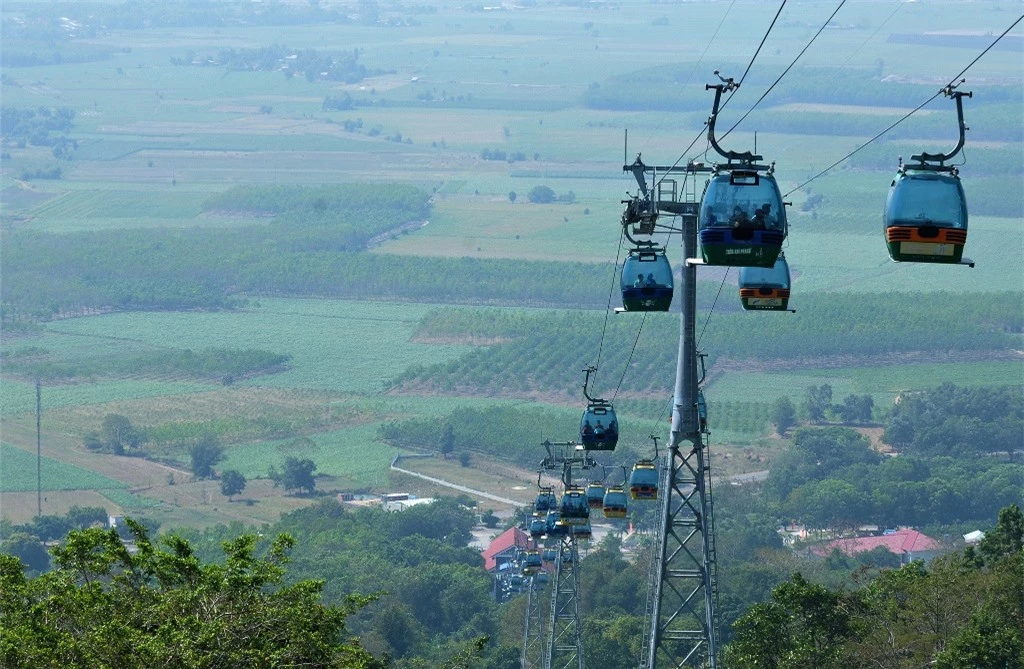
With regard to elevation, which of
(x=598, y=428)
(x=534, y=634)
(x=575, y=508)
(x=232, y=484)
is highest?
(x=598, y=428)

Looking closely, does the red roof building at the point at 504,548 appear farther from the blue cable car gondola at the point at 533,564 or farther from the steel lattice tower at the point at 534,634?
the blue cable car gondola at the point at 533,564

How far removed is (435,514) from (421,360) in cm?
4306

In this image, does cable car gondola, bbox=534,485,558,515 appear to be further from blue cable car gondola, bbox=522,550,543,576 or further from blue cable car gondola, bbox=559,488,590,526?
blue cable car gondola, bbox=559,488,590,526

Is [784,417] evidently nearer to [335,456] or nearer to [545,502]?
[335,456]

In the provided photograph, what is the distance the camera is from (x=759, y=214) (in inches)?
710

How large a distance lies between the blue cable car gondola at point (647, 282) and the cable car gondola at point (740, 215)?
5847 mm

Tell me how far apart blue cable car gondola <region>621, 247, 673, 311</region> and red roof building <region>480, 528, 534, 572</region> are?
164 feet

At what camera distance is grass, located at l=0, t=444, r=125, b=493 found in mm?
92688

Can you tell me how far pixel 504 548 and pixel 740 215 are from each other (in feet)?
192

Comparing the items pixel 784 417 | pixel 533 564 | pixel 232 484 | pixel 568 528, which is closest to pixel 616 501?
pixel 568 528

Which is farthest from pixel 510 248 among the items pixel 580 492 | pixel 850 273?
pixel 580 492

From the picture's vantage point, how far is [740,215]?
18.1 metres

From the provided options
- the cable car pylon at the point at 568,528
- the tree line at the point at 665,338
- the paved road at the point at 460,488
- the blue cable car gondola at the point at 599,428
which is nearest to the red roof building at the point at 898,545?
the paved road at the point at 460,488

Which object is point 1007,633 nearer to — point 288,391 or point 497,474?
point 497,474
